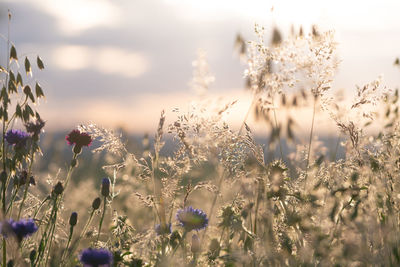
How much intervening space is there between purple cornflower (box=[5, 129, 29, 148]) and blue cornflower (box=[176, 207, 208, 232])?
850mm

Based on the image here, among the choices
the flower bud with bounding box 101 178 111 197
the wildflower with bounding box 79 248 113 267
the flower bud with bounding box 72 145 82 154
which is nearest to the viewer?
the wildflower with bounding box 79 248 113 267

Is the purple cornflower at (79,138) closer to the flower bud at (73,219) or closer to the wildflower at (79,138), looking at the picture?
the wildflower at (79,138)

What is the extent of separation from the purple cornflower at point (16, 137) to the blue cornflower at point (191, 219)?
0.85 metres

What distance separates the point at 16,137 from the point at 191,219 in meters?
0.97

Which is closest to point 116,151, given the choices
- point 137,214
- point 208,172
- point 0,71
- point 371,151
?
point 208,172

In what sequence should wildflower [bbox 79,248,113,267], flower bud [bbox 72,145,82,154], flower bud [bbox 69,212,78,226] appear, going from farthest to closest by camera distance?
flower bud [bbox 72,145,82,154]
flower bud [bbox 69,212,78,226]
wildflower [bbox 79,248,113,267]

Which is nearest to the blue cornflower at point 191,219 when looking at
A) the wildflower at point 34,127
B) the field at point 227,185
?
the field at point 227,185

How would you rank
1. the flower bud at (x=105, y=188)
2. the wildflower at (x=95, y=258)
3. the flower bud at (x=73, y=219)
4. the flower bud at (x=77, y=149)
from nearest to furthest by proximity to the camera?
the wildflower at (x=95, y=258), the flower bud at (x=73, y=219), the flower bud at (x=105, y=188), the flower bud at (x=77, y=149)

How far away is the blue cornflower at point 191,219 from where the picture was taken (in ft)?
7.69

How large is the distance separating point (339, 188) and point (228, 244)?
0.64m

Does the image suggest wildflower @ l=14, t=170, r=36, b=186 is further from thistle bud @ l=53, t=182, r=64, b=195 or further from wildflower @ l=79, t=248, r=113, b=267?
wildflower @ l=79, t=248, r=113, b=267

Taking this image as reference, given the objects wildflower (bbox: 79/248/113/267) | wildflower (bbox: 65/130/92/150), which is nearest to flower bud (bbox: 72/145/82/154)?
wildflower (bbox: 65/130/92/150)

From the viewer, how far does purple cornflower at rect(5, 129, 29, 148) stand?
248cm

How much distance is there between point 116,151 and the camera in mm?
2387
